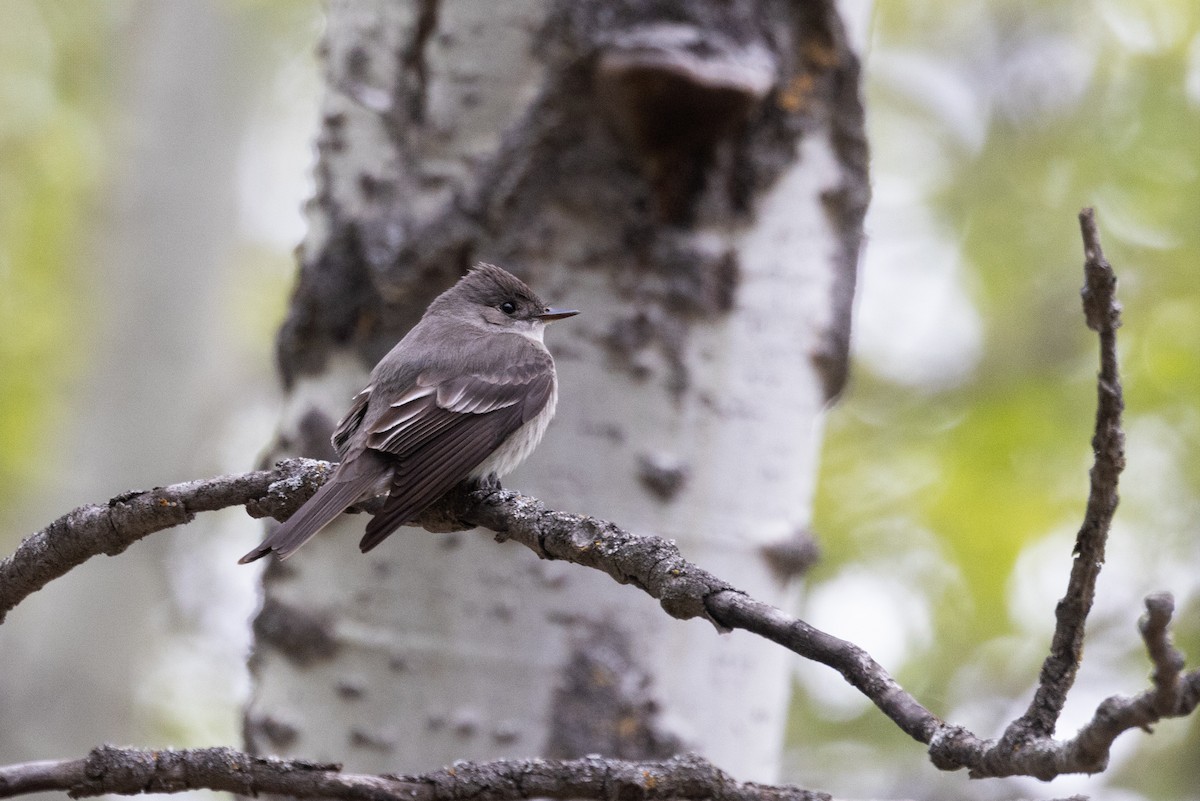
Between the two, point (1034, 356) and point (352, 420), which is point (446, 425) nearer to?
point (352, 420)

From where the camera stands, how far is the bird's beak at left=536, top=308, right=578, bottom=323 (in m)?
3.45

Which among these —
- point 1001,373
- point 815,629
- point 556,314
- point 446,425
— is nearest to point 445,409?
point 446,425

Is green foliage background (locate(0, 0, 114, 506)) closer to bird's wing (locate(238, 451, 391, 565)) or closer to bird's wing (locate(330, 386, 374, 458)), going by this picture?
bird's wing (locate(330, 386, 374, 458))

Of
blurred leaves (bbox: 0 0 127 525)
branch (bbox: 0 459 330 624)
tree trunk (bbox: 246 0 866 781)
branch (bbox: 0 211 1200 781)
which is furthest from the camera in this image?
blurred leaves (bbox: 0 0 127 525)

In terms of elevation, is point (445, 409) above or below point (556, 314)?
below

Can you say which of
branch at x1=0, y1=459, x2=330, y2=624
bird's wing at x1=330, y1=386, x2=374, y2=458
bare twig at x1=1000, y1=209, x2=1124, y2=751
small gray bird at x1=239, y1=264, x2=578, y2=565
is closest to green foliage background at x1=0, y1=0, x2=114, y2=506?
small gray bird at x1=239, y1=264, x2=578, y2=565

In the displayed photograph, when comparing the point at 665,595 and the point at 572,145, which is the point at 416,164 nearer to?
the point at 572,145

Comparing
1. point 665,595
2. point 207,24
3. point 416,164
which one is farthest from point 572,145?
point 207,24

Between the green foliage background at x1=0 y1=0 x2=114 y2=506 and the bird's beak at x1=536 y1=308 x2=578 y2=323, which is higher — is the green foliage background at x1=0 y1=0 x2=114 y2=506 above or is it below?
above

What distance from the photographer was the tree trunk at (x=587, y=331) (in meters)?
3.27

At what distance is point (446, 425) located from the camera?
358 centimetres

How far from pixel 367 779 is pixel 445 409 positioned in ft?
5.97

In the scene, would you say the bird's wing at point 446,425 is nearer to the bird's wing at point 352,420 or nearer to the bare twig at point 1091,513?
the bird's wing at point 352,420

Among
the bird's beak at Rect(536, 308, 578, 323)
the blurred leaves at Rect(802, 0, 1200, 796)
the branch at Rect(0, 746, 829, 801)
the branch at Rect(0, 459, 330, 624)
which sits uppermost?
the blurred leaves at Rect(802, 0, 1200, 796)
